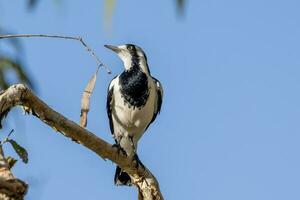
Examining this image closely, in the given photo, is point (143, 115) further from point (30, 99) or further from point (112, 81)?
point (30, 99)

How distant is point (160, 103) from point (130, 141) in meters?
0.40

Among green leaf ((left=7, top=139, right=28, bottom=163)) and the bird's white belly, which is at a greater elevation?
green leaf ((left=7, top=139, right=28, bottom=163))

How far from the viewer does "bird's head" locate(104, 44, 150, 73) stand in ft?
18.2

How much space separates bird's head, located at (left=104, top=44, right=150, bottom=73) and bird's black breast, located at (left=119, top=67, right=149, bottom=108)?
6.8 inches

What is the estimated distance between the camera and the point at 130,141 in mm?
5355

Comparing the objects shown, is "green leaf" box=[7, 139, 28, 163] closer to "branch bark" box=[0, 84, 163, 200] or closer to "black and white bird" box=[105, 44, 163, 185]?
"branch bark" box=[0, 84, 163, 200]

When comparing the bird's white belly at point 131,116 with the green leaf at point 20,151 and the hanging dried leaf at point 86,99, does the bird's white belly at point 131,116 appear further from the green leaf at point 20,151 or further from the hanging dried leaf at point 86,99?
the green leaf at point 20,151

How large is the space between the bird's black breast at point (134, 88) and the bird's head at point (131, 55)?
17 centimetres

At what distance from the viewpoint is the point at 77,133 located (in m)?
3.34

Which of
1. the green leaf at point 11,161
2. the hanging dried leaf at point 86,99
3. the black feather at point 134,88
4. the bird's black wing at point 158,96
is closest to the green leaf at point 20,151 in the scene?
the green leaf at point 11,161

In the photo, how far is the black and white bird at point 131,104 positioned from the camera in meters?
5.17

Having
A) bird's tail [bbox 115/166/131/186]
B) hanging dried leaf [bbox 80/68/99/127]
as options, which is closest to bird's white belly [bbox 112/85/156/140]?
bird's tail [bbox 115/166/131/186]

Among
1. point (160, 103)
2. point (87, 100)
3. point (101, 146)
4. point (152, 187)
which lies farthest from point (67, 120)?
point (160, 103)

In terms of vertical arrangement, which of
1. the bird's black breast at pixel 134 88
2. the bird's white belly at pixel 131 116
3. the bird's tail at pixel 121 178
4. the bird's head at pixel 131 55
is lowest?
the bird's tail at pixel 121 178
